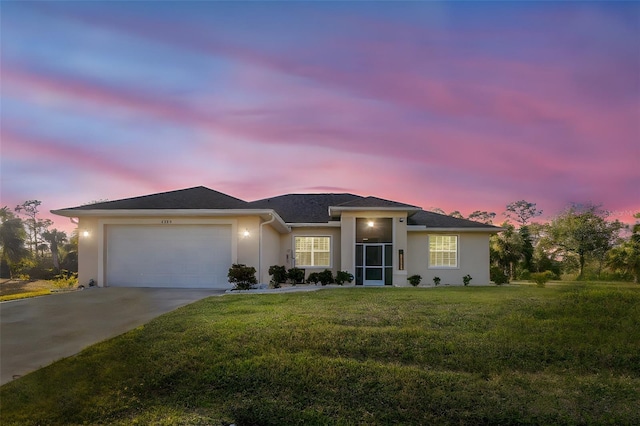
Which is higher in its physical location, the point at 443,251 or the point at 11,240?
the point at 11,240

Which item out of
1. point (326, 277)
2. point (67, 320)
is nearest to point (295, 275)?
point (326, 277)

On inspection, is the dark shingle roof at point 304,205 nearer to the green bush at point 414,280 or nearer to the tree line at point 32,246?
the green bush at point 414,280

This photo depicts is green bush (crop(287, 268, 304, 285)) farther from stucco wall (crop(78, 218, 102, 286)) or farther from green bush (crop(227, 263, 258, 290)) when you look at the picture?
stucco wall (crop(78, 218, 102, 286))

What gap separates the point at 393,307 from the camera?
31.9 feet

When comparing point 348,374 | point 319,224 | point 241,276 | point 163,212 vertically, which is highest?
point 163,212

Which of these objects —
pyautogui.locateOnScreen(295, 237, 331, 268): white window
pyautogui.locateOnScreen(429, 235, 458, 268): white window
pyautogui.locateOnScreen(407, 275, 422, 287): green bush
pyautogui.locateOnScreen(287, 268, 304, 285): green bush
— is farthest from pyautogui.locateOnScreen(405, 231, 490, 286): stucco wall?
pyautogui.locateOnScreen(287, 268, 304, 285): green bush

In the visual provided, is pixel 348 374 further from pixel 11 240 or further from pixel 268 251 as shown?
pixel 11 240

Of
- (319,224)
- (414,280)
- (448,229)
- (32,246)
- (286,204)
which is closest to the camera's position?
(414,280)

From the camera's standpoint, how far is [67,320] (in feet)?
28.7

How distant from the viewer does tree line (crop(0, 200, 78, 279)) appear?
19.6m

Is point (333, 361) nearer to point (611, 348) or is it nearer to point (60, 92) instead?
point (611, 348)

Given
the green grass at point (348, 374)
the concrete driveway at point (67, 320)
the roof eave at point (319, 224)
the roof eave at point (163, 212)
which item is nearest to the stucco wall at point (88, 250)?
the roof eave at point (163, 212)

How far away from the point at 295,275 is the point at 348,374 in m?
13.5

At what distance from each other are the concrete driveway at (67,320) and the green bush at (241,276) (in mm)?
1445
